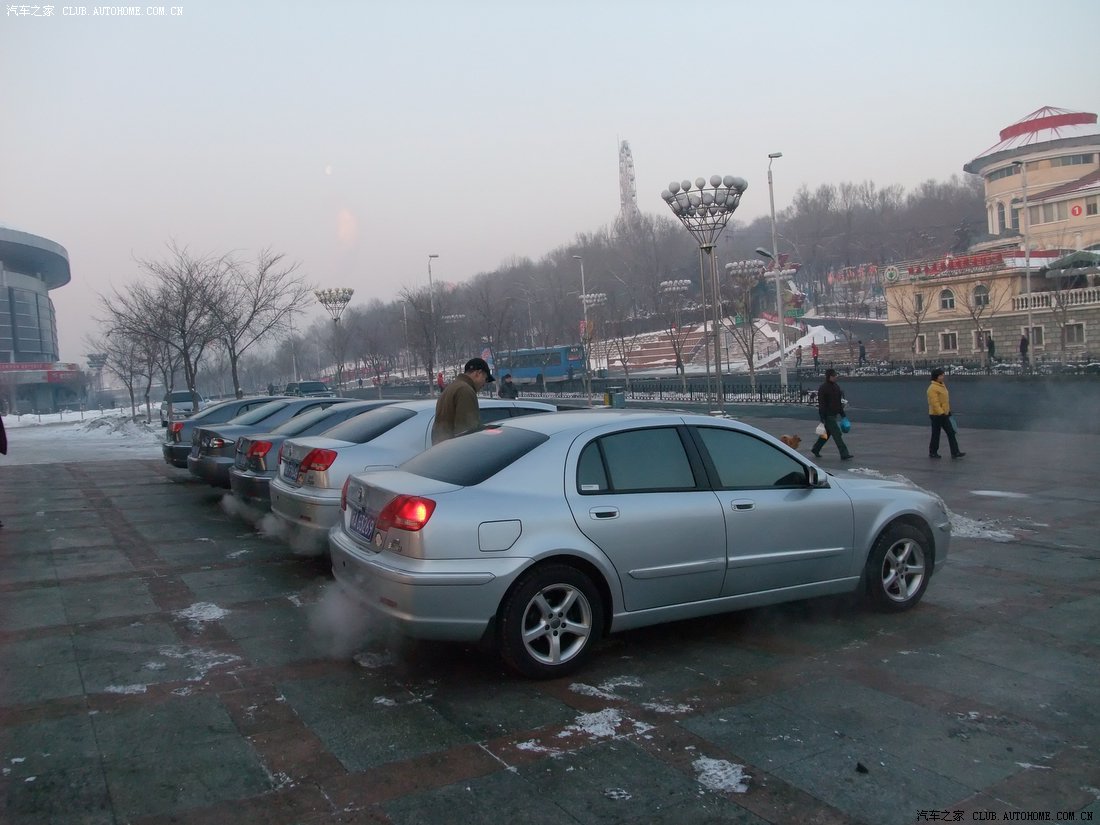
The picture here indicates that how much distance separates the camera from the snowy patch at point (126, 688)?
489 cm

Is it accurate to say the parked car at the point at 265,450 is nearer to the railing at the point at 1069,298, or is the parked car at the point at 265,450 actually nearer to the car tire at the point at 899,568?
the car tire at the point at 899,568

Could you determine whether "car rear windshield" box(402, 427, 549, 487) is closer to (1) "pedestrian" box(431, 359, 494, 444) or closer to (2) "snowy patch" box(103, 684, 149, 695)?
(1) "pedestrian" box(431, 359, 494, 444)

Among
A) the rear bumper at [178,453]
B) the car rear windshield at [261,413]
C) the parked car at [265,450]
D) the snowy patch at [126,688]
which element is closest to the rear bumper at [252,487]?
the parked car at [265,450]

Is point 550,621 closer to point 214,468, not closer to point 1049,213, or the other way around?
point 214,468

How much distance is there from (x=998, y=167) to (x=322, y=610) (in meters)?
77.0

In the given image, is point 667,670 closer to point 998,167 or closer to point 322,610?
point 322,610

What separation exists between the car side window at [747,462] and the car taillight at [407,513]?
6.38 ft

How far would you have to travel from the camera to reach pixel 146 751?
4105 millimetres

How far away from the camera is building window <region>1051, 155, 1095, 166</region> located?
220 feet

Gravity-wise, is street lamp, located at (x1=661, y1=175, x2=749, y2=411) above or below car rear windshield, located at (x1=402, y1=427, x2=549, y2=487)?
above

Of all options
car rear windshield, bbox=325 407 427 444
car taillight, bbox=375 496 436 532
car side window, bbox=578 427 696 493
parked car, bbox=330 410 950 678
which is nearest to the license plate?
parked car, bbox=330 410 950 678

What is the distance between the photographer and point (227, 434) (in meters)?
11.6

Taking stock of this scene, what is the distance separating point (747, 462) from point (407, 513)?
91.8 inches

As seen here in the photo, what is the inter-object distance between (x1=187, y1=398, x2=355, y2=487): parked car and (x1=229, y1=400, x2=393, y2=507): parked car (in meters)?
1.10
